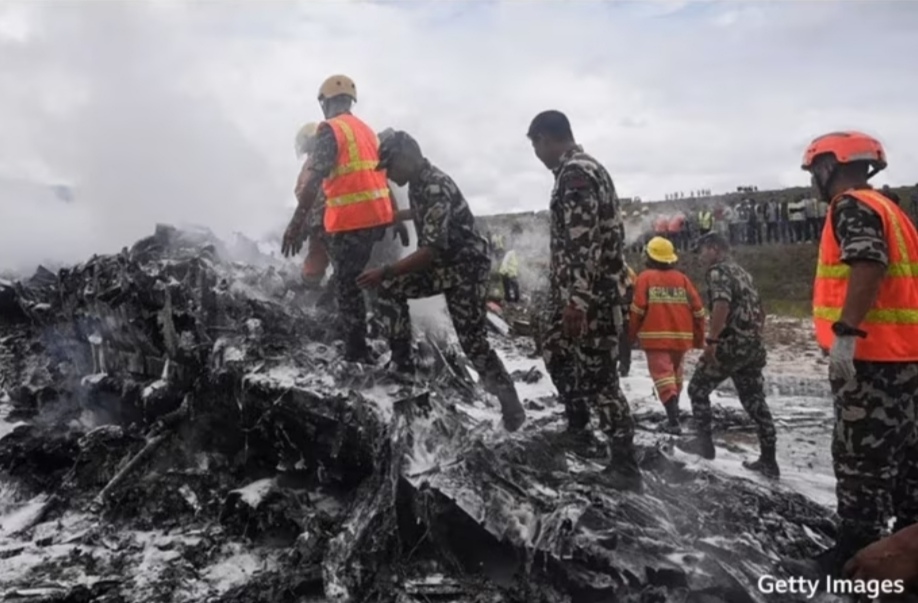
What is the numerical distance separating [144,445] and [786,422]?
17.4 ft

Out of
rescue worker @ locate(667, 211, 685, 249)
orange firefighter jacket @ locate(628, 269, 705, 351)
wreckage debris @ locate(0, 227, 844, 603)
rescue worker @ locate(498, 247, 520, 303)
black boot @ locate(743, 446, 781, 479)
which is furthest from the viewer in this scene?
rescue worker @ locate(667, 211, 685, 249)

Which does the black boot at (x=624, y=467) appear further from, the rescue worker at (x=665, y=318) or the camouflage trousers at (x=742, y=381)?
the rescue worker at (x=665, y=318)

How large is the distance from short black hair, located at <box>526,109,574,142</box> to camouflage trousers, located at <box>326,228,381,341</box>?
1.60 metres

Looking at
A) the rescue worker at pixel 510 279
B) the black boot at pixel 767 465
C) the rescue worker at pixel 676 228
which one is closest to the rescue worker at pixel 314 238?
the black boot at pixel 767 465

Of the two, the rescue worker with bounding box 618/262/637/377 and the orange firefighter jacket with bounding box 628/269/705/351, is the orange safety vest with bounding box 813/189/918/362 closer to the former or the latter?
the rescue worker with bounding box 618/262/637/377

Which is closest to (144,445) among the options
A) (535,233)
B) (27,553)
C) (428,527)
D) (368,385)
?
(27,553)

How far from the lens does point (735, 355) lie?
484 centimetres

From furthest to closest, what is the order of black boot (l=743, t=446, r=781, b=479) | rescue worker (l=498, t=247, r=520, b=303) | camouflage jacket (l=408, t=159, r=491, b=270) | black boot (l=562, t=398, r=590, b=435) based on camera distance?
rescue worker (l=498, t=247, r=520, b=303)
black boot (l=743, t=446, r=781, b=479)
black boot (l=562, t=398, r=590, b=435)
camouflage jacket (l=408, t=159, r=491, b=270)

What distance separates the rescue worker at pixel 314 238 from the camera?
6.10 metres

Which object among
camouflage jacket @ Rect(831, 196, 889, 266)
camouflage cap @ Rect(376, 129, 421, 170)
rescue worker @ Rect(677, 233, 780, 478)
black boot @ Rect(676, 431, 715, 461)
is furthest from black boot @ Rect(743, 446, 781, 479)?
camouflage cap @ Rect(376, 129, 421, 170)

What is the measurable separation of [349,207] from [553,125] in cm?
168

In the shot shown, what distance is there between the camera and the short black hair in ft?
12.7

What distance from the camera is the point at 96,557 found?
3.87 meters

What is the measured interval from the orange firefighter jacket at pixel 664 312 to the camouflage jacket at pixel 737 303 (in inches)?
23.5
